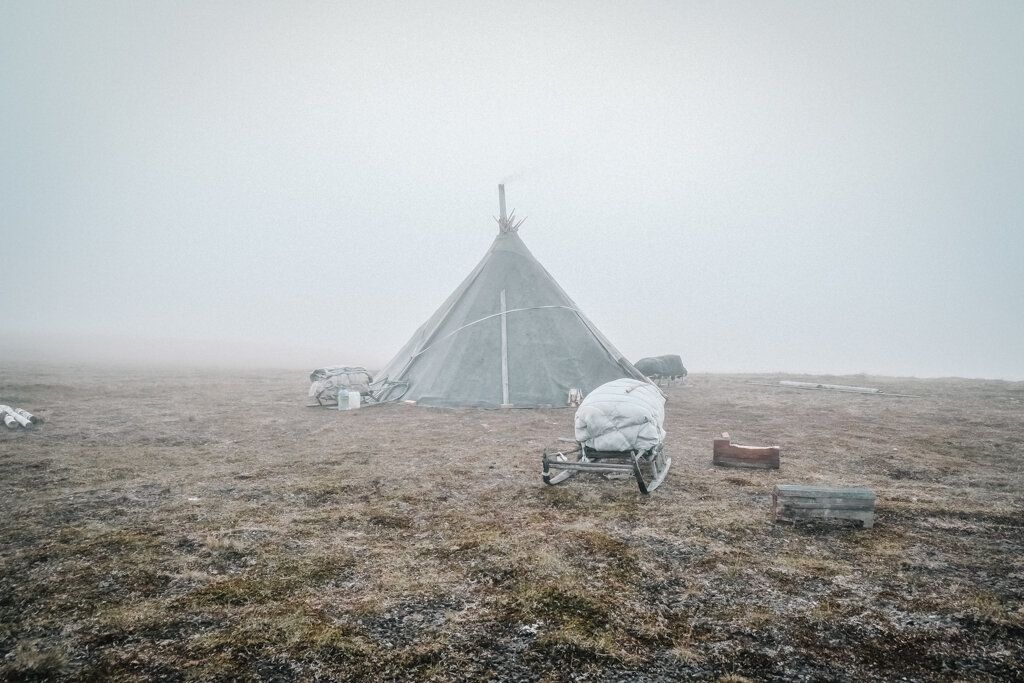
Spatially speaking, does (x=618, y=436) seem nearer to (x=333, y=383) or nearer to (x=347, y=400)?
(x=347, y=400)

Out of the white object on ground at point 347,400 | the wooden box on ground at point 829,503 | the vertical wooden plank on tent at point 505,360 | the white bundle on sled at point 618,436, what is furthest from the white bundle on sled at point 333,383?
Result: the wooden box on ground at point 829,503

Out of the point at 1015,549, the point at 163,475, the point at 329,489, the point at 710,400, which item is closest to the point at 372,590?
the point at 329,489

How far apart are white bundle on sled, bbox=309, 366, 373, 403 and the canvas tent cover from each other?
1114 mm

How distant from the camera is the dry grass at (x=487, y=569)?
271 cm

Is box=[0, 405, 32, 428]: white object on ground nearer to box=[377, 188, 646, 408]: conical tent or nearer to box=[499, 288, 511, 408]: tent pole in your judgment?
box=[377, 188, 646, 408]: conical tent

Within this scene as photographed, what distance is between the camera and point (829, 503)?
14.9ft

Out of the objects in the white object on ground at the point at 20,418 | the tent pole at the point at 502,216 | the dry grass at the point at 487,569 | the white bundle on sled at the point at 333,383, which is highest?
the tent pole at the point at 502,216

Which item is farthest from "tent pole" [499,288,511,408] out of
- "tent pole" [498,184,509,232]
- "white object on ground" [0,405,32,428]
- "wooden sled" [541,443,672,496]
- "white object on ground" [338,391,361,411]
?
"white object on ground" [0,405,32,428]

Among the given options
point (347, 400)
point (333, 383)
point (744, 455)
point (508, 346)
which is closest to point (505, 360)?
point (508, 346)

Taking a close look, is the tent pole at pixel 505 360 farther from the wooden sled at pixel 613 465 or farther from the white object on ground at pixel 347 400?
the wooden sled at pixel 613 465

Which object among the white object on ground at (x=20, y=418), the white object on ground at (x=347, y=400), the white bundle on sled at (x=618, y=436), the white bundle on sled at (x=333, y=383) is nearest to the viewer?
the white bundle on sled at (x=618, y=436)

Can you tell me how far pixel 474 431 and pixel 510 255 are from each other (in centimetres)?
679

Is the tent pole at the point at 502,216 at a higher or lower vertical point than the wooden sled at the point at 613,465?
higher

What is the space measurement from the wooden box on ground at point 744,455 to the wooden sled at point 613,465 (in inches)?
40.8
